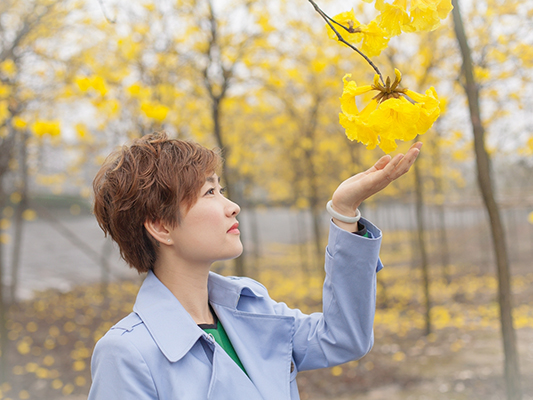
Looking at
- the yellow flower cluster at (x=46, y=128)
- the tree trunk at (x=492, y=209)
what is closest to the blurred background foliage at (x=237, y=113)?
the yellow flower cluster at (x=46, y=128)

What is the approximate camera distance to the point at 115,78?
5.09 metres

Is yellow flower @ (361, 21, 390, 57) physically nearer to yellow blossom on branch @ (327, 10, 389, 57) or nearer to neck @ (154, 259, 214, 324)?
yellow blossom on branch @ (327, 10, 389, 57)

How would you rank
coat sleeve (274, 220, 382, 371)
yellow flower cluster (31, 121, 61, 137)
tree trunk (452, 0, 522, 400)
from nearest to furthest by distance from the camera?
coat sleeve (274, 220, 382, 371)
tree trunk (452, 0, 522, 400)
yellow flower cluster (31, 121, 61, 137)

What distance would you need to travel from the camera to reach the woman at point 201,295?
1.07 m

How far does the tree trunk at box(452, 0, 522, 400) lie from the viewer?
2.87 metres

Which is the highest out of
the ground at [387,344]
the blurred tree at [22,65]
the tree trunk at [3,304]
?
the blurred tree at [22,65]

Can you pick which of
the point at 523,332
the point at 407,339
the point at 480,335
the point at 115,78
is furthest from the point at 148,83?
the point at 523,332

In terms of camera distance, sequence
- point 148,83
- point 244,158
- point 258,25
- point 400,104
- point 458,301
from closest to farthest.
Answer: point 400,104
point 258,25
point 148,83
point 458,301
point 244,158

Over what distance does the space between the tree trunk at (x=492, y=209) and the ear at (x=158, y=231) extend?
2.33 metres

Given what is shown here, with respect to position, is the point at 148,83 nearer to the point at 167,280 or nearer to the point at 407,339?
the point at 167,280

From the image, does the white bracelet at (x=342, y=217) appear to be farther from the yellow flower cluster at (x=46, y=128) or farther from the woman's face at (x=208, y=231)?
the yellow flower cluster at (x=46, y=128)

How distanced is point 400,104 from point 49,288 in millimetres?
11058

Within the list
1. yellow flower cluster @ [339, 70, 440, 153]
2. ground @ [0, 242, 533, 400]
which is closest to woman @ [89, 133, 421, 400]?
yellow flower cluster @ [339, 70, 440, 153]

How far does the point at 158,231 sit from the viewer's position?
1.29 meters
